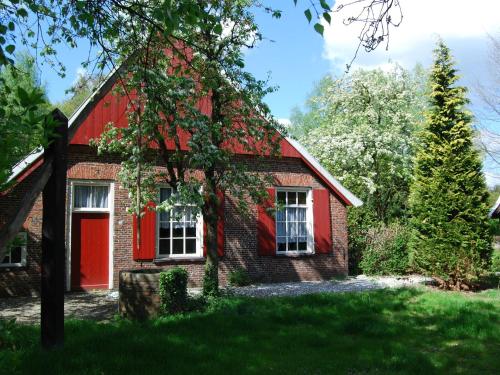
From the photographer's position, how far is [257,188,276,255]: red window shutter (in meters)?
15.2

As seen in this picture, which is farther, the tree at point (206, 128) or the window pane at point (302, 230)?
the window pane at point (302, 230)

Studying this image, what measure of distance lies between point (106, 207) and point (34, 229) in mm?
1857

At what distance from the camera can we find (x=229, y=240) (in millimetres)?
14812

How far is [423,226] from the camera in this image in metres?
14.5

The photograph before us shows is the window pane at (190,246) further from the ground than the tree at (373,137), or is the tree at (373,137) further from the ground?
the tree at (373,137)

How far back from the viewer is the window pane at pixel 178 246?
14188mm

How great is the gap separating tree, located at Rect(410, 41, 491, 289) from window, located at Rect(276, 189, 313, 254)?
323cm

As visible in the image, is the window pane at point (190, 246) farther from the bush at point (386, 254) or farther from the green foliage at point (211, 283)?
the bush at point (386, 254)

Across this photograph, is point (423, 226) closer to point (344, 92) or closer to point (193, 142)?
point (193, 142)

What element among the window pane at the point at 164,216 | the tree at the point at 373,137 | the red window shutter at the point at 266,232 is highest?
the tree at the point at 373,137

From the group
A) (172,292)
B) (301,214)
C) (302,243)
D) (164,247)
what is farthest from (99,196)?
(302,243)

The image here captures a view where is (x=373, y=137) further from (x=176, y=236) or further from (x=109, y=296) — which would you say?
(x=109, y=296)

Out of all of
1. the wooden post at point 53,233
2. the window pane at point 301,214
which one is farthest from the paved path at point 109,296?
the wooden post at point 53,233

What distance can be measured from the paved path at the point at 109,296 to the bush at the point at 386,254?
0.84 meters
